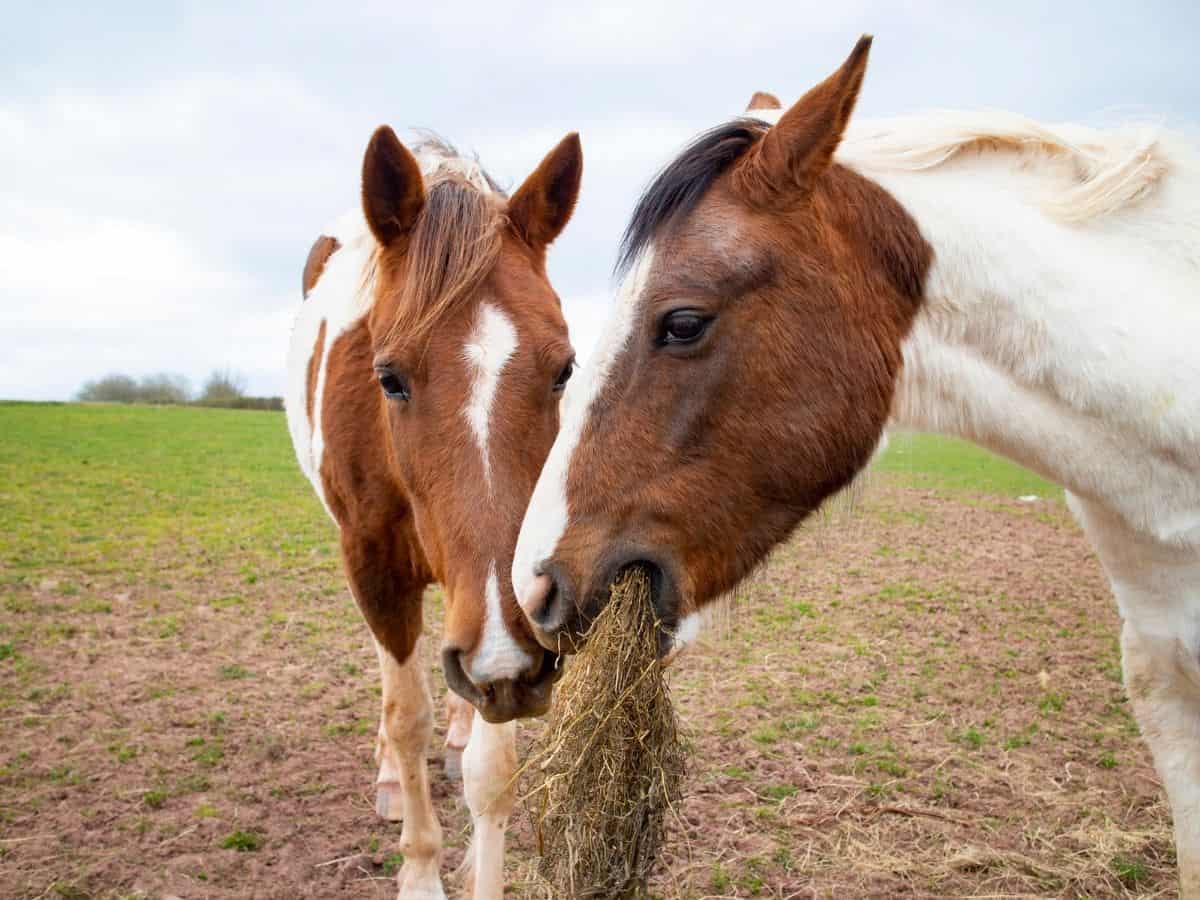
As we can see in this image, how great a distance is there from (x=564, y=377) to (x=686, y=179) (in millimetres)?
1019

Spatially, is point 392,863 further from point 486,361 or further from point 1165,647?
point 1165,647

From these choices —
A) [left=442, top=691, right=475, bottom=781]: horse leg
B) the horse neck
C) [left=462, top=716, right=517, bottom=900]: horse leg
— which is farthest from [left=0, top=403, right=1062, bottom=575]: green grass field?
[left=442, top=691, right=475, bottom=781]: horse leg

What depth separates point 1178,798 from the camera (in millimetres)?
3086

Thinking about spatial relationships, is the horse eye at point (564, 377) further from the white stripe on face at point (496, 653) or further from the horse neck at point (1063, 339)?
the horse neck at point (1063, 339)

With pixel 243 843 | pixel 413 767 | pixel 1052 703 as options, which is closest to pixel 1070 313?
pixel 413 767

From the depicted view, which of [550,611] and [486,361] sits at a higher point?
[486,361]

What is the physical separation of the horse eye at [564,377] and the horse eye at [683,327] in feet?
2.91

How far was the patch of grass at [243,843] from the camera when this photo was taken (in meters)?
4.42

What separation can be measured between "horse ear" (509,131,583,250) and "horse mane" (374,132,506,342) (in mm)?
107

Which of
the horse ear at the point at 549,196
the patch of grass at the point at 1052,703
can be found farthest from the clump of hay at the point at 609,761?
the patch of grass at the point at 1052,703

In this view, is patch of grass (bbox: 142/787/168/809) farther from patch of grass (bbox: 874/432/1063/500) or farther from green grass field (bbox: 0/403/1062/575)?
patch of grass (bbox: 874/432/1063/500)

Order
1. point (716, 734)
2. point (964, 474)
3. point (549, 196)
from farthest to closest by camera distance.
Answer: point (964, 474) → point (716, 734) → point (549, 196)

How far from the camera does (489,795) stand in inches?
148

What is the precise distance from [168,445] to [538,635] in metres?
30.4
